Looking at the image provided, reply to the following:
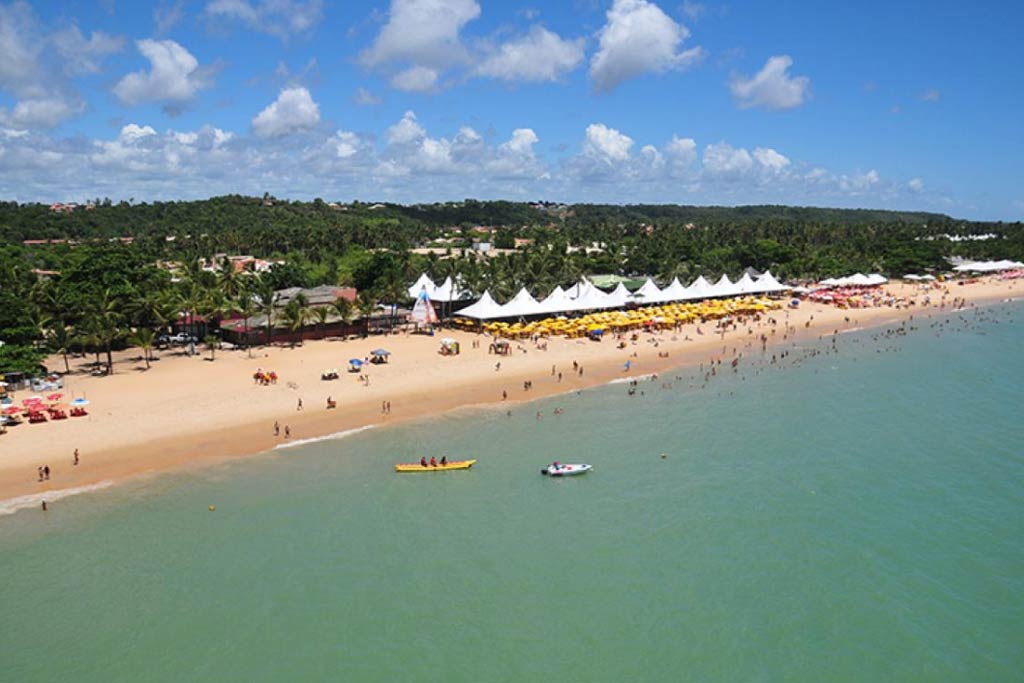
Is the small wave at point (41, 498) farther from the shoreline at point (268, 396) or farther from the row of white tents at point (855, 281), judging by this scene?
the row of white tents at point (855, 281)

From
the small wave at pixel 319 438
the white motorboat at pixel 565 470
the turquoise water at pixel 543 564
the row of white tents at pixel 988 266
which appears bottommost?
the turquoise water at pixel 543 564

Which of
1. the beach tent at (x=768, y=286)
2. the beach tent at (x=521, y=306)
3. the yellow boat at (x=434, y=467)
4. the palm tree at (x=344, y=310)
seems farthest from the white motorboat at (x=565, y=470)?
the beach tent at (x=768, y=286)

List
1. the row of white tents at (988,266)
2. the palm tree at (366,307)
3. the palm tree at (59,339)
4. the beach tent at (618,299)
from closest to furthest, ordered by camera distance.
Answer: the palm tree at (59,339) < the palm tree at (366,307) < the beach tent at (618,299) < the row of white tents at (988,266)

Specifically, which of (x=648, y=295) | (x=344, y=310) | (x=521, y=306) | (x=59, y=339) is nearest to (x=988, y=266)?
(x=648, y=295)

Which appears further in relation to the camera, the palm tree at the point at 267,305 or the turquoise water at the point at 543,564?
the palm tree at the point at 267,305

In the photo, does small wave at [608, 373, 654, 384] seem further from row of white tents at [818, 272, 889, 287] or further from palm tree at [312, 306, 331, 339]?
row of white tents at [818, 272, 889, 287]

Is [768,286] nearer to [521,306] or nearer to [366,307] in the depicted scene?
[521,306]

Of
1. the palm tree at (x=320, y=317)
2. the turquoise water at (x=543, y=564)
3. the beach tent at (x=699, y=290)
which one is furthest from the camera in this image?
the beach tent at (x=699, y=290)

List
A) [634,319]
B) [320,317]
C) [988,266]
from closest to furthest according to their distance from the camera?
[320,317] < [634,319] < [988,266]
